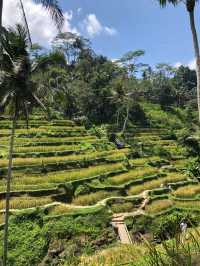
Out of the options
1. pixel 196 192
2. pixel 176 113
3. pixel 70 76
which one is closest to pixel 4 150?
pixel 196 192

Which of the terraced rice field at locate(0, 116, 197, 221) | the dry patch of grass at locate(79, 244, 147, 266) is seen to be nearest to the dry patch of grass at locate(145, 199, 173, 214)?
the terraced rice field at locate(0, 116, 197, 221)

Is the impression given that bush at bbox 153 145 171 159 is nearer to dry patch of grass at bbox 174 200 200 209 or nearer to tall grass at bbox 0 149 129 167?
tall grass at bbox 0 149 129 167

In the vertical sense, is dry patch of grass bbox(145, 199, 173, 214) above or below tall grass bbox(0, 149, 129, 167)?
below

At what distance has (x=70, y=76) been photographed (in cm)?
6412

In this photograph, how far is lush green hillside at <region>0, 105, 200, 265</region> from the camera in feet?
69.9

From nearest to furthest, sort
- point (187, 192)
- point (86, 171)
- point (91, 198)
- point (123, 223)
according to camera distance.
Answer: point (123, 223), point (91, 198), point (187, 192), point (86, 171)

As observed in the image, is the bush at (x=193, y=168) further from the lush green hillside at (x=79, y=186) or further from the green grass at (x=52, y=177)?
the green grass at (x=52, y=177)

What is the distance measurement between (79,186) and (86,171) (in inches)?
139

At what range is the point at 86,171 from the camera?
3177 cm

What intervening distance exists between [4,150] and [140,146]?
1550 centimetres

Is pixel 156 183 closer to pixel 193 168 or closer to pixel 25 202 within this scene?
pixel 193 168

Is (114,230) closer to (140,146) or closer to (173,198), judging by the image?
(173,198)

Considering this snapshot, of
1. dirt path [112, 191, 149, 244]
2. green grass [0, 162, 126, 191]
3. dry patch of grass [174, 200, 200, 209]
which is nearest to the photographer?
dirt path [112, 191, 149, 244]

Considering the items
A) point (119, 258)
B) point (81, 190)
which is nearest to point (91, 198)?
point (81, 190)
